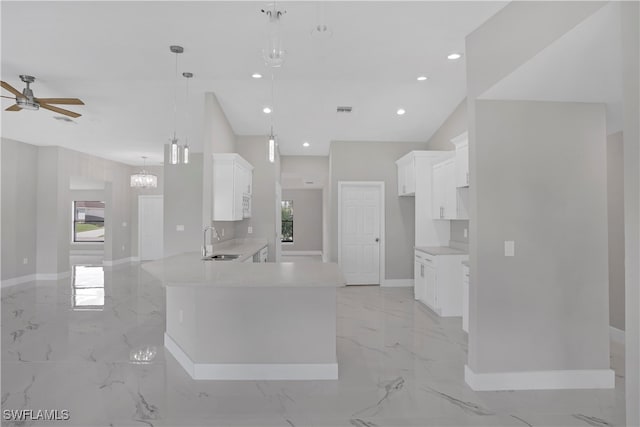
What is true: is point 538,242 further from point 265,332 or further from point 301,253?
point 301,253

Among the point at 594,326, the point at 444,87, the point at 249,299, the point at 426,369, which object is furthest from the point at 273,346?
the point at 444,87

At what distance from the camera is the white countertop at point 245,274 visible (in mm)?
2568

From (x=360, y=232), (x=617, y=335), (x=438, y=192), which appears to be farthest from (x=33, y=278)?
(x=617, y=335)

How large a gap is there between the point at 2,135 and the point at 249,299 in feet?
22.1

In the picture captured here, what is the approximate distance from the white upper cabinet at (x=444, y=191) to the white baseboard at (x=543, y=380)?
8.01 feet

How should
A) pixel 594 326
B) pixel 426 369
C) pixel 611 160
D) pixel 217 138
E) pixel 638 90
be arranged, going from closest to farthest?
pixel 638 90, pixel 594 326, pixel 426 369, pixel 611 160, pixel 217 138

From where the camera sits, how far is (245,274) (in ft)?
9.38

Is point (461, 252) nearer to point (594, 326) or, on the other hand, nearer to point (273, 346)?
point (594, 326)

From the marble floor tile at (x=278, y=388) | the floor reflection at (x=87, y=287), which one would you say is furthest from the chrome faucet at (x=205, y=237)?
the floor reflection at (x=87, y=287)

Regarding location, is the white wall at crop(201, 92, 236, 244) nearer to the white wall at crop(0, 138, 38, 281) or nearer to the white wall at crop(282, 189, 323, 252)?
the white wall at crop(0, 138, 38, 281)

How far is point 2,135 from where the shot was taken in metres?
6.62

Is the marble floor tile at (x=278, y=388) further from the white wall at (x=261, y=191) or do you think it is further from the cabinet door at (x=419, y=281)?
the white wall at (x=261, y=191)

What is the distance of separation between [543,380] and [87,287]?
743cm

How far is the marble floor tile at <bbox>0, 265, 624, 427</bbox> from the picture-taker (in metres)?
2.50
